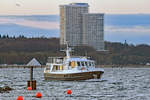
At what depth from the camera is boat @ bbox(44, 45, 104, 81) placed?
103 meters

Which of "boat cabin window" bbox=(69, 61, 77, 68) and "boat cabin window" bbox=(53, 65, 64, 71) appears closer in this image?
"boat cabin window" bbox=(69, 61, 77, 68)

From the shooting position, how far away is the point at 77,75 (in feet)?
337

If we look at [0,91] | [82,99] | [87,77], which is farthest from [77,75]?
[82,99]

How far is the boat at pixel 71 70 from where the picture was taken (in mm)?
102700

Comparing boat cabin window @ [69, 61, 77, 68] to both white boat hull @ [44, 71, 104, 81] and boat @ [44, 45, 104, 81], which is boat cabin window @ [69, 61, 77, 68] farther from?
white boat hull @ [44, 71, 104, 81]

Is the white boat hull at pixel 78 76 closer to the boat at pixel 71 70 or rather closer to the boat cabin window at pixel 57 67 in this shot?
the boat at pixel 71 70

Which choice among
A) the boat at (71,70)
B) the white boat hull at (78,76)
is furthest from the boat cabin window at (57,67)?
the white boat hull at (78,76)

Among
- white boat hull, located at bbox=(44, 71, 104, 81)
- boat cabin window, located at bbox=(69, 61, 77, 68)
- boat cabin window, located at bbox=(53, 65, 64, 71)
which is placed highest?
boat cabin window, located at bbox=(69, 61, 77, 68)

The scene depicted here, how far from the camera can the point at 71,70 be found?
103812 millimetres

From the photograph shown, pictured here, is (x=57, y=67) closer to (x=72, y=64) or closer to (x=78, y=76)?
(x=72, y=64)

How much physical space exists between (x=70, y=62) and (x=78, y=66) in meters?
2.42

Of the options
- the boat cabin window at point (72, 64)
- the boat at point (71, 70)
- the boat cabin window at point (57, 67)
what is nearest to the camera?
the boat at point (71, 70)

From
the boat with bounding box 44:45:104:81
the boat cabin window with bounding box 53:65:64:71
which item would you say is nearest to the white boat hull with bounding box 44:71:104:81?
the boat with bounding box 44:45:104:81

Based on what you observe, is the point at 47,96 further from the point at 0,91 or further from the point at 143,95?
the point at 143,95
